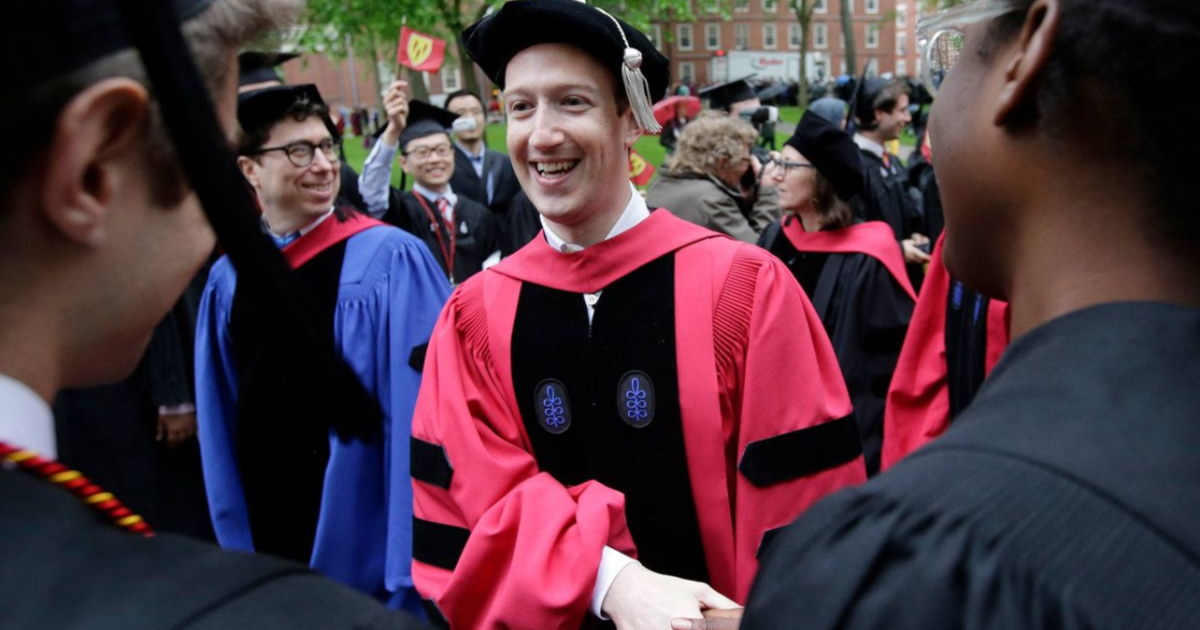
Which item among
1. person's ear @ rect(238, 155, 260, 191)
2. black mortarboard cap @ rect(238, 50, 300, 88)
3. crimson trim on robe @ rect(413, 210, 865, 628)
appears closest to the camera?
crimson trim on robe @ rect(413, 210, 865, 628)

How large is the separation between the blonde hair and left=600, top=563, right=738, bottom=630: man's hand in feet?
11.9

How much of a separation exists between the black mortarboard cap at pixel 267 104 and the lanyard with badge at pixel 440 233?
257 cm

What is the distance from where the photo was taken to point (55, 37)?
731 mm

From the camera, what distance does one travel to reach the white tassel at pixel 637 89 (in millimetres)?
2225

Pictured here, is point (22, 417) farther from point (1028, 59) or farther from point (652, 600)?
point (652, 600)

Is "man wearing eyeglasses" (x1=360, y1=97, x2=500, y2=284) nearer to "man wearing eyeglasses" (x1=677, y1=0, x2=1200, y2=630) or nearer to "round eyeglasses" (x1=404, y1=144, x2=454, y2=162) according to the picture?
"round eyeglasses" (x1=404, y1=144, x2=454, y2=162)

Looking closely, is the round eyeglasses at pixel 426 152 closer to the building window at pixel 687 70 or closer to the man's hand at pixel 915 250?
the man's hand at pixel 915 250

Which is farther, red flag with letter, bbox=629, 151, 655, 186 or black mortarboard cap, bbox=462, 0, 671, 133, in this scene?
red flag with letter, bbox=629, 151, 655, 186

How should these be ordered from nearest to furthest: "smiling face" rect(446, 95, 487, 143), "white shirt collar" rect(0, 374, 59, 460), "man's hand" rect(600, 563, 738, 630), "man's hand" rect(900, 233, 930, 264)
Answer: "white shirt collar" rect(0, 374, 59, 460) < "man's hand" rect(600, 563, 738, 630) < "man's hand" rect(900, 233, 930, 264) < "smiling face" rect(446, 95, 487, 143)

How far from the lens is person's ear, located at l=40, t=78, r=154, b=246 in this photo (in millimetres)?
771

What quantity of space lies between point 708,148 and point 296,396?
309cm

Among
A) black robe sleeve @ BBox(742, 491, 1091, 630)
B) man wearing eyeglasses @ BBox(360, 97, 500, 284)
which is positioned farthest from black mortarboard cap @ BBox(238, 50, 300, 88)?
black robe sleeve @ BBox(742, 491, 1091, 630)

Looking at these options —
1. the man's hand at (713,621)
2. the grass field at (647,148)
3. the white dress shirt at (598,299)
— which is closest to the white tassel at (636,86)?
the white dress shirt at (598,299)

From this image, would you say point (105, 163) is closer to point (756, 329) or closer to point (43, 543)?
point (43, 543)
